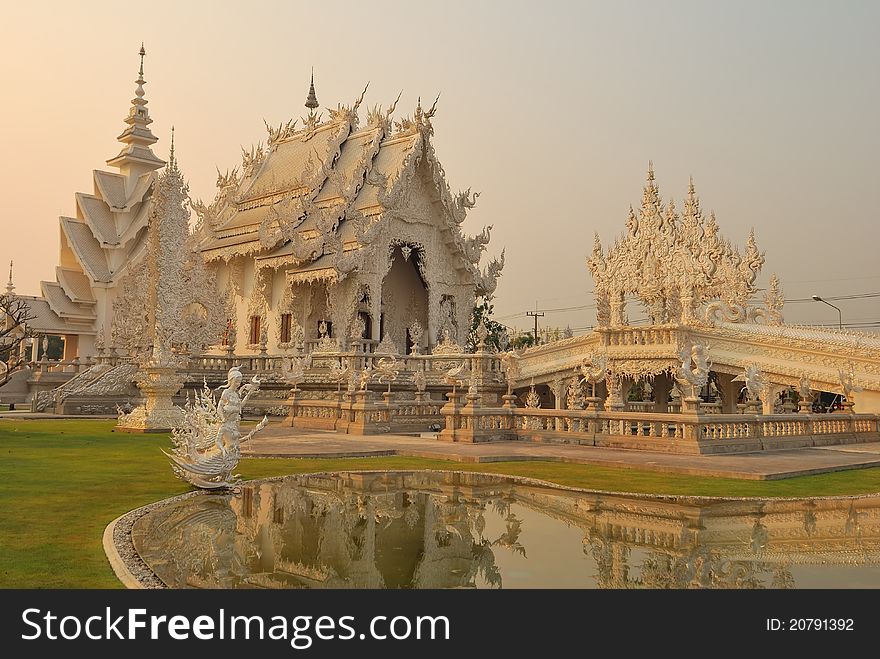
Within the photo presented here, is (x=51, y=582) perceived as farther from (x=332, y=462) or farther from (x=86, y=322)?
(x=86, y=322)

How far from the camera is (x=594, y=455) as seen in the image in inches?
470

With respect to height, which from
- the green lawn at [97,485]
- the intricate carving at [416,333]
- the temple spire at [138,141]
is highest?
the temple spire at [138,141]

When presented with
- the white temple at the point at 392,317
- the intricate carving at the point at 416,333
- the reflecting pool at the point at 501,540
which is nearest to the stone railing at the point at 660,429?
the white temple at the point at 392,317

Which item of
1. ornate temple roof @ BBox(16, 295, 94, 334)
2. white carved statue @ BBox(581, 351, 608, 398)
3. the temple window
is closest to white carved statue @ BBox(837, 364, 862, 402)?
white carved statue @ BBox(581, 351, 608, 398)

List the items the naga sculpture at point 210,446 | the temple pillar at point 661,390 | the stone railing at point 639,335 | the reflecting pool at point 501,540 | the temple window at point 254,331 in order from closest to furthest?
1. the reflecting pool at point 501,540
2. the naga sculpture at point 210,446
3. the stone railing at point 639,335
4. the temple pillar at point 661,390
5. the temple window at point 254,331

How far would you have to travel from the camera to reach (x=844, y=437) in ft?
51.0

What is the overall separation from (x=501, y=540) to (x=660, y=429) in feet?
26.0

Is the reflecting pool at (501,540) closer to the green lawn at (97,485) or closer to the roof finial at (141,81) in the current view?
the green lawn at (97,485)

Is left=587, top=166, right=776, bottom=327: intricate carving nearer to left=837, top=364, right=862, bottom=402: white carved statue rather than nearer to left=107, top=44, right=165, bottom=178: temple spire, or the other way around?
left=837, top=364, right=862, bottom=402: white carved statue

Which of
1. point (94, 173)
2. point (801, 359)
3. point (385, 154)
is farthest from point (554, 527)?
point (94, 173)

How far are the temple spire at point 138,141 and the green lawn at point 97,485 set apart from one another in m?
27.9

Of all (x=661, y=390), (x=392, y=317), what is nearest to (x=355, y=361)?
(x=392, y=317)

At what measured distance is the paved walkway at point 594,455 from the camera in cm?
1045
